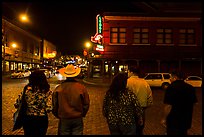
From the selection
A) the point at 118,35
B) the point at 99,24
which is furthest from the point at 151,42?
the point at 99,24

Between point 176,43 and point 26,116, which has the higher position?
point 176,43

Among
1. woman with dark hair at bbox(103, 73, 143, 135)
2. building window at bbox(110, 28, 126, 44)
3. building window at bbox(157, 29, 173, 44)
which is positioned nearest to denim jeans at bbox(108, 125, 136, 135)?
woman with dark hair at bbox(103, 73, 143, 135)

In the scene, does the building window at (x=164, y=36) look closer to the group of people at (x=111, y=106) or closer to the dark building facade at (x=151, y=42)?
the dark building facade at (x=151, y=42)

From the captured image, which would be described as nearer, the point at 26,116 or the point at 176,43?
the point at 26,116

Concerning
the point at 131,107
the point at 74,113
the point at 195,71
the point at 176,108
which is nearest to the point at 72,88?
the point at 74,113

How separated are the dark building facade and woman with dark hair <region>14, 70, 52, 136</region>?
28.1m

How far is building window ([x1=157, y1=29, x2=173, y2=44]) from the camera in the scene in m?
34.6

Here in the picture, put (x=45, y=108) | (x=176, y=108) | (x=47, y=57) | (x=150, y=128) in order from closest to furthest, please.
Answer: (x=176, y=108), (x=45, y=108), (x=150, y=128), (x=47, y=57)

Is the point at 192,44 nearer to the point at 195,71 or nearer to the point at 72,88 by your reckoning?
the point at 195,71

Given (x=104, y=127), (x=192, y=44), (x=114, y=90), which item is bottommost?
(x=104, y=127)

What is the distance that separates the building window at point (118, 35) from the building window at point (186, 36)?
23.0 feet

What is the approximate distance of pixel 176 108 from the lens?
4785 mm

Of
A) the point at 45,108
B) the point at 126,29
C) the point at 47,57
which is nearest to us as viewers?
the point at 45,108

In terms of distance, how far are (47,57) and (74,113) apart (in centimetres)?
8382
